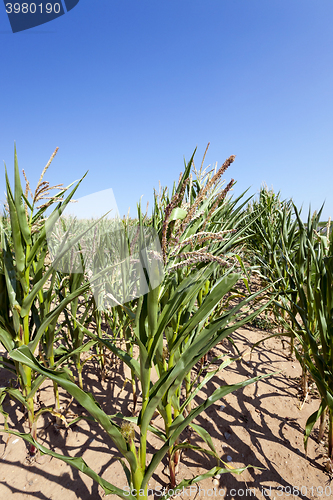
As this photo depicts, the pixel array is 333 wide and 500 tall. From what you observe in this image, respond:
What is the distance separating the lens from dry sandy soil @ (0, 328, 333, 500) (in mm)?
1127

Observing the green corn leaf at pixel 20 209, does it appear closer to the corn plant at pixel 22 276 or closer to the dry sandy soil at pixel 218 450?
the corn plant at pixel 22 276

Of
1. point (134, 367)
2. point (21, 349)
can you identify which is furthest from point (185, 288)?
point (21, 349)

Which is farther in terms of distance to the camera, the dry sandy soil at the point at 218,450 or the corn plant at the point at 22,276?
the dry sandy soil at the point at 218,450

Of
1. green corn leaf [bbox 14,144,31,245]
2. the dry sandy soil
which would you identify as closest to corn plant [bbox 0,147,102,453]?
green corn leaf [bbox 14,144,31,245]

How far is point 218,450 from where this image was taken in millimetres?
1319

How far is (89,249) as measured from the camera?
148 cm

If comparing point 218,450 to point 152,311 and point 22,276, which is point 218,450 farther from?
point 22,276

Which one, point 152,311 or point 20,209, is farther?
point 20,209

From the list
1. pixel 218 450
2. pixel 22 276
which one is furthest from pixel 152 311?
pixel 218 450

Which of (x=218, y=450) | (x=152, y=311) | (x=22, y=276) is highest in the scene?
(x=22, y=276)

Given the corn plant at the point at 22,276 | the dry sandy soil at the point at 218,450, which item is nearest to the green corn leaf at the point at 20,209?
the corn plant at the point at 22,276

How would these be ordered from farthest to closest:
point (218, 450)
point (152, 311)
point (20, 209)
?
1. point (218, 450)
2. point (20, 209)
3. point (152, 311)

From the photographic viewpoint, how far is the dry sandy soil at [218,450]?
1.13 meters

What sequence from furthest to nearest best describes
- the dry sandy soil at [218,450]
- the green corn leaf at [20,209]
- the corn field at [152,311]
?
the dry sandy soil at [218,450] < the green corn leaf at [20,209] < the corn field at [152,311]
